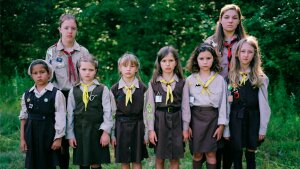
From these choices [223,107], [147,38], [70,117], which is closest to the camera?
[223,107]

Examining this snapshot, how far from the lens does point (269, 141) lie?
21.8ft

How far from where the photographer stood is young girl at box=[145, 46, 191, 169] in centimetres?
472

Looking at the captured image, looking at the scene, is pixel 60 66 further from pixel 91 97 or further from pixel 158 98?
pixel 158 98

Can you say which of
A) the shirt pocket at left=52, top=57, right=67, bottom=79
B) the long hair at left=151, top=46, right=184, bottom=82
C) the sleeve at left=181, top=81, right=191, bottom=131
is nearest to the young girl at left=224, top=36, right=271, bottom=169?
the sleeve at left=181, top=81, right=191, bottom=131

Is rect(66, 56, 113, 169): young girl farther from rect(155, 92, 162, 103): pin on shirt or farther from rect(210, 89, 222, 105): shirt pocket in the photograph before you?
rect(210, 89, 222, 105): shirt pocket

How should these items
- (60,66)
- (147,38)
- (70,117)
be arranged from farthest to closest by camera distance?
(147,38) → (60,66) → (70,117)

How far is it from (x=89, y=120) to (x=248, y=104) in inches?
70.3

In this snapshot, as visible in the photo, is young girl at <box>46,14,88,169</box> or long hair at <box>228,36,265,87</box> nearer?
long hair at <box>228,36,265,87</box>

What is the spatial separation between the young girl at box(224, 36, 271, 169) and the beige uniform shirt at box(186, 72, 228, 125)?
5.7 inches

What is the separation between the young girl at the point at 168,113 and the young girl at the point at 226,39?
1.87 feet

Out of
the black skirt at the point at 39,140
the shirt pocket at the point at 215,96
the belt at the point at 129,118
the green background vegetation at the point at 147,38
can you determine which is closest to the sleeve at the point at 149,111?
the belt at the point at 129,118

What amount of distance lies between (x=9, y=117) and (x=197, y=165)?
4.20m

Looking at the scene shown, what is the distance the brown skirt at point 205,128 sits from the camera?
15.5ft

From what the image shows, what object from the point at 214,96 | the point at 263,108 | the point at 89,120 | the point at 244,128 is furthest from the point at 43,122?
the point at 263,108
